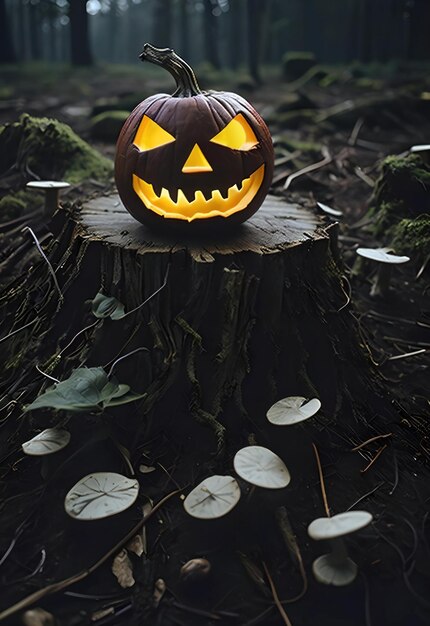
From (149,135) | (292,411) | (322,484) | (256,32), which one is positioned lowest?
(322,484)

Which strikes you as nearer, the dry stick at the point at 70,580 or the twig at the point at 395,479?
the dry stick at the point at 70,580

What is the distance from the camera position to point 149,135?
3025 mm

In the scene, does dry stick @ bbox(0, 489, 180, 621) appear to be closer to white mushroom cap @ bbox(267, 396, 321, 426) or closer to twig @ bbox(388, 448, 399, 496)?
white mushroom cap @ bbox(267, 396, 321, 426)

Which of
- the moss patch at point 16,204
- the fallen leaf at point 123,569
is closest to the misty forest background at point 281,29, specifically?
→ the moss patch at point 16,204

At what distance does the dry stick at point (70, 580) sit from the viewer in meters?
2.01

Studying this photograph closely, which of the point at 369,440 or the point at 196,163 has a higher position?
the point at 196,163

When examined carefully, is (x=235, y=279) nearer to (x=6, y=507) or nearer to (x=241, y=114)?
(x=241, y=114)

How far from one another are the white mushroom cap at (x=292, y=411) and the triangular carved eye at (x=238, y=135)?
1.35m

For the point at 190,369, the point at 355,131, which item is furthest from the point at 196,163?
the point at 355,131

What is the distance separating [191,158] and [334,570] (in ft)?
6.61

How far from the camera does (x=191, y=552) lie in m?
2.30

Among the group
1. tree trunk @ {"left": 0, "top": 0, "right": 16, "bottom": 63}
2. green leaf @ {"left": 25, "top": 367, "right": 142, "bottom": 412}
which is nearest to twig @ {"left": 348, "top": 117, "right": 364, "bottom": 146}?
green leaf @ {"left": 25, "top": 367, "right": 142, "bottom": 412}

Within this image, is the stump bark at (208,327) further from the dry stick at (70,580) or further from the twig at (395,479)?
the dry stick at (70,580)

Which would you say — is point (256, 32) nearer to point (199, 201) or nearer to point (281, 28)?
point (281, 28)
